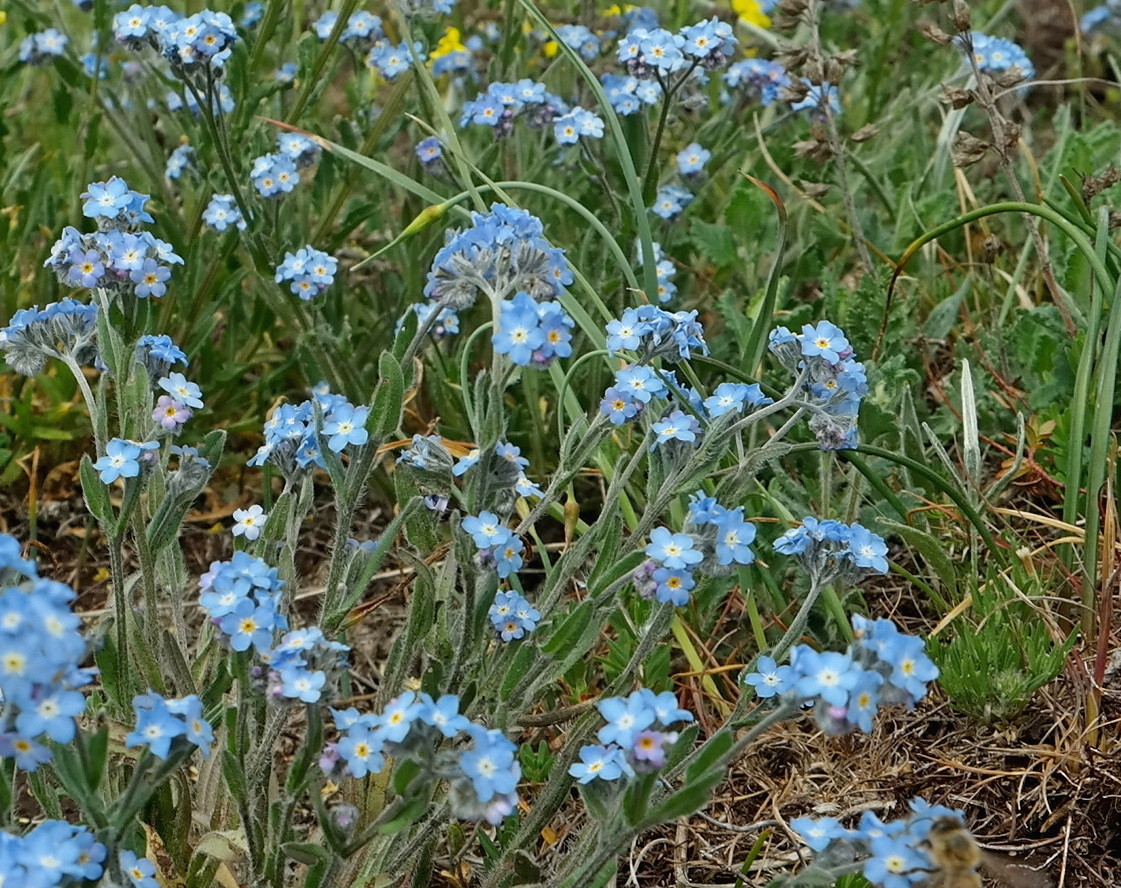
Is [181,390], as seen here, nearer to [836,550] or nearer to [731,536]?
[731,536]

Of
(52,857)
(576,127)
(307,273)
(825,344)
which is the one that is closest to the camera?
(52,857)

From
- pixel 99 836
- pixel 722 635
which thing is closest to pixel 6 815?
pixel 99 836

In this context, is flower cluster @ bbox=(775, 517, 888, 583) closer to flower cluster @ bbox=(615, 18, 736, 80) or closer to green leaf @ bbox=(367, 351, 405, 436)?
green leaf @ bbox=(367, 351, 405, 436)

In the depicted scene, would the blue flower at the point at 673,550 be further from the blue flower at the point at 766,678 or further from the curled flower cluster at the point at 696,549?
the blue flower at the point at 766,678

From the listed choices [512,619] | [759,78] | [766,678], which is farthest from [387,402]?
[759,78]

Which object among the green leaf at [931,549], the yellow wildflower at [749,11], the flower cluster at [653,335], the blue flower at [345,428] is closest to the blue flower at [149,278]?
the blue flower at [345,428]

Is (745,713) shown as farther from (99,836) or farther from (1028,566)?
(99,836)

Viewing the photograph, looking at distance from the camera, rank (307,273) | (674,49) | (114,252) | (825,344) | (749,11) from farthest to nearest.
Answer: (749,11)
(674,49)
(307,273)
(114,252)
(825,344)
